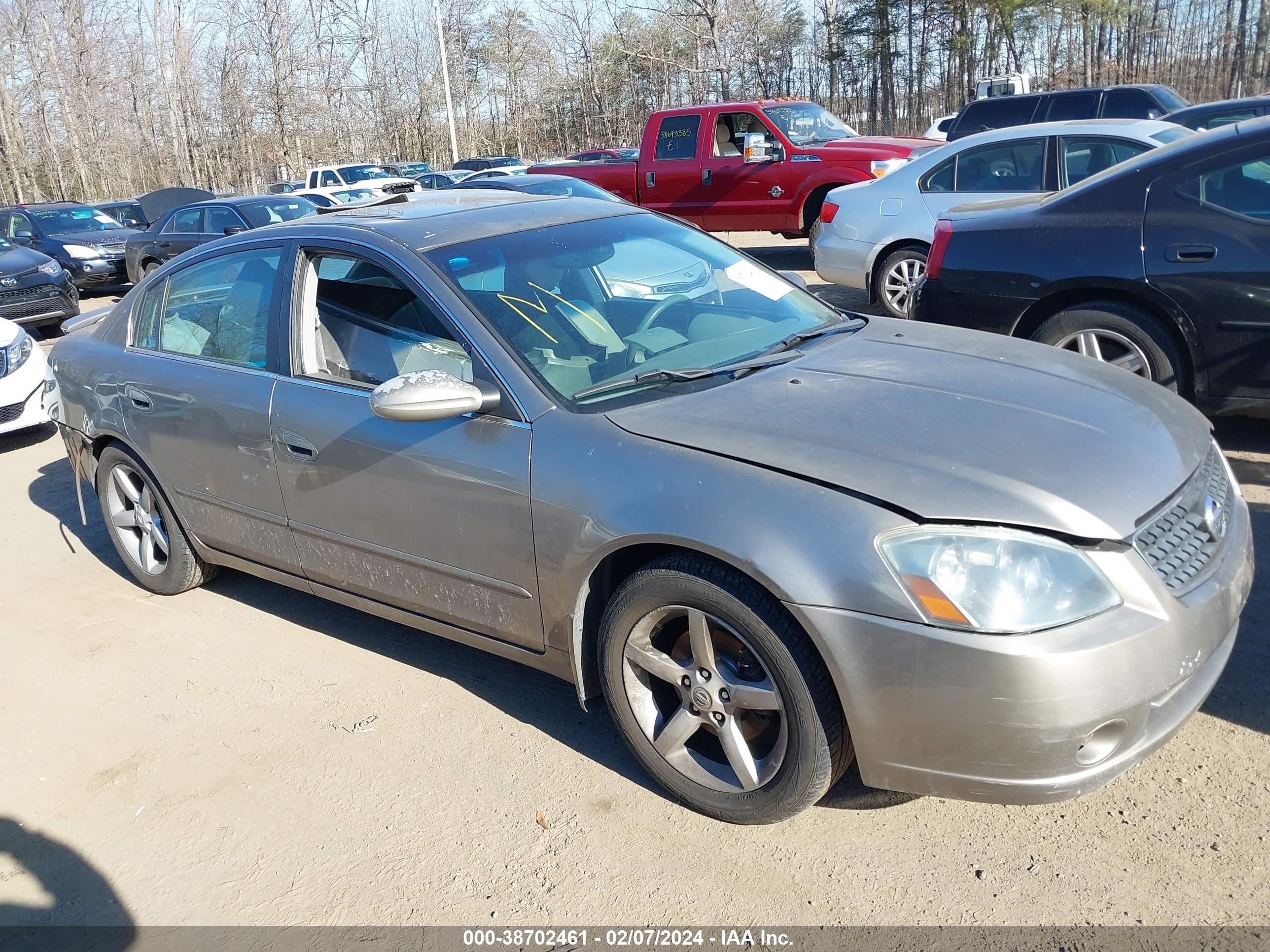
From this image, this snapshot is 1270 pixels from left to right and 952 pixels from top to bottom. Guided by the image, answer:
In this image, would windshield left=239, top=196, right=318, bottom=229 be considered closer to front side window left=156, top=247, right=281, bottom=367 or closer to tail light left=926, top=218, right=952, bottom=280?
front side window left=156, top=247, right=281, bottom=367

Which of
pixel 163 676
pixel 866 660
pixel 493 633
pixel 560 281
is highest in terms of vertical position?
pixel 560 281

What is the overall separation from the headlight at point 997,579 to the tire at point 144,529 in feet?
11.4

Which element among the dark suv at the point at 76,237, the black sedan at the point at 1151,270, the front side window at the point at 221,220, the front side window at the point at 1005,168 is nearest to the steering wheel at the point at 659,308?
the black sedan at the point at 1151,270

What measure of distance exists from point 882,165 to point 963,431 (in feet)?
33.9

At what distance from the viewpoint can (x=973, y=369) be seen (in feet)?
10.6

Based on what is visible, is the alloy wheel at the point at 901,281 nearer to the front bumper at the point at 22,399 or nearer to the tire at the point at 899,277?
the tire at the point at 899,277

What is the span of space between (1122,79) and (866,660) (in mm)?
34638

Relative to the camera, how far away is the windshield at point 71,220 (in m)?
17.2

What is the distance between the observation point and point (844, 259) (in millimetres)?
8961

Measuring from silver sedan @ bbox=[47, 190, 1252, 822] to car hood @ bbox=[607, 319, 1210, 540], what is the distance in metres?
0.01

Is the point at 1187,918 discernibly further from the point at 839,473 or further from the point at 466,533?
the point at 466,533

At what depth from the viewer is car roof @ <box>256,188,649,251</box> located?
371 cm

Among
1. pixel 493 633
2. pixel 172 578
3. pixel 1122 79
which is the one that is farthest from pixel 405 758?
pixel 1122 79

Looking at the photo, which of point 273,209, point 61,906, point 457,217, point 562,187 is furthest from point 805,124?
point 61,906
